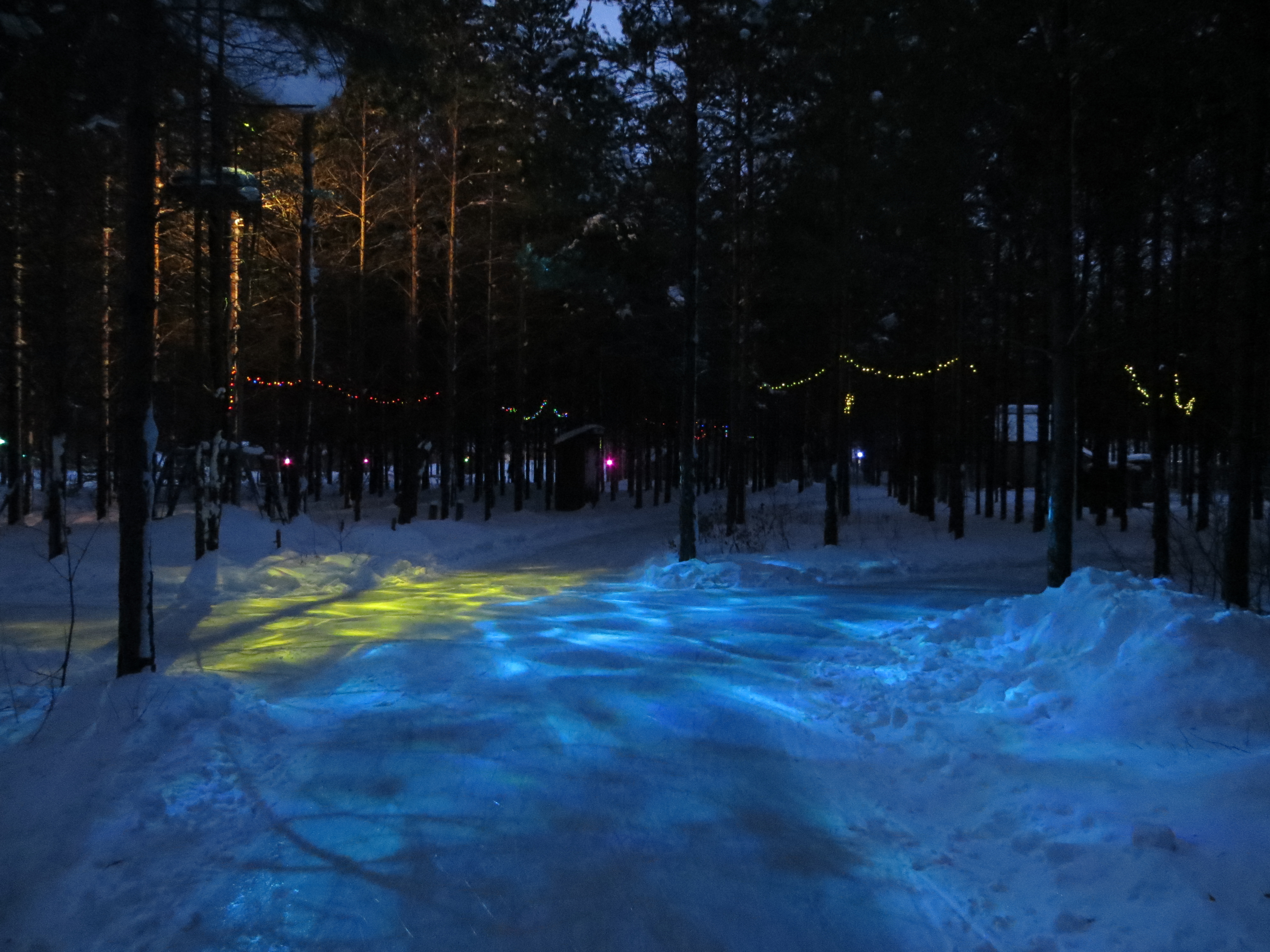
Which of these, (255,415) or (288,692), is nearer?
(288,692)

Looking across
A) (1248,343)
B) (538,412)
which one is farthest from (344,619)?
(538,412)

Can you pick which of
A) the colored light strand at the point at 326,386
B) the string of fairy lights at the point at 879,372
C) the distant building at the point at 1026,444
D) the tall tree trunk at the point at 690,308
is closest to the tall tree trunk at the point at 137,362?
the tall tree trunk at the point at 690,308

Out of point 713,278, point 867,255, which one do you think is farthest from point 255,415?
point 867,255

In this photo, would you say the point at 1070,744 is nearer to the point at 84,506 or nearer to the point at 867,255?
the point at 867,255

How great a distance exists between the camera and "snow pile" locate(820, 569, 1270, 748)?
235 inches

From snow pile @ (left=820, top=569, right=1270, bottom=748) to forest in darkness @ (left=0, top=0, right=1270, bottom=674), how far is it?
307 cm

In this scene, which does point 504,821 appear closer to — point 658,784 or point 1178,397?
point 658,784

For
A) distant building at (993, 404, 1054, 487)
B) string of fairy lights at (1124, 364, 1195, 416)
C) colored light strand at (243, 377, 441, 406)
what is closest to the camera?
string of fairy lights at (1124, 364, 1195, 416)

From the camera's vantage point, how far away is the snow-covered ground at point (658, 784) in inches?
162

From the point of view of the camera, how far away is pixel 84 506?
38.6 meters

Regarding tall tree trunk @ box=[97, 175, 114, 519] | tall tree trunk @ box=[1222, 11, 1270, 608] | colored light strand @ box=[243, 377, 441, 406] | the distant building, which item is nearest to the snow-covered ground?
tall tree trunk @ box=[1222, 11, 1270, 608]

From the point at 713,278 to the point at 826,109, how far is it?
7590mm

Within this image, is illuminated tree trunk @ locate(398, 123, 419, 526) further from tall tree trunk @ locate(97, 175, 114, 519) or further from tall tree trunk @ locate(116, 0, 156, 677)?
tall tree trunk @ locate(116, 0, 156, 677)

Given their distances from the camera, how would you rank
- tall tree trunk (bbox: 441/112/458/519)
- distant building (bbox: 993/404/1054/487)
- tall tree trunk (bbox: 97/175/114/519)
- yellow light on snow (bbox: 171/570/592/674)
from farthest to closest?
1. distant building (bbox: 993/404/1054/487)
2. tall tree trunk (bbox: 441/112/458/519)
3. tall tree trunk (bbox: 97/175/114/519)
4. yellow light on snow (bbox: 171/570/592/674)
